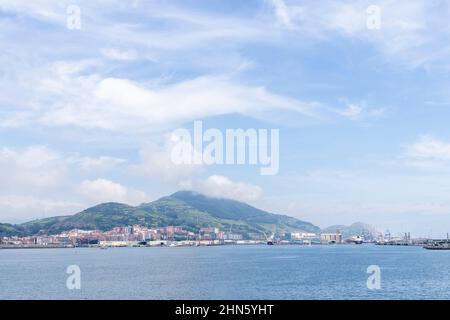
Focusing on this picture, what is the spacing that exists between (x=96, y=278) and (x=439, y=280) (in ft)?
210

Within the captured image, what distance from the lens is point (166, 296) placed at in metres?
71.4

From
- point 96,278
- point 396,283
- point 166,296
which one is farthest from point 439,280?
point 96,278

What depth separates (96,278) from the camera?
99.7m
